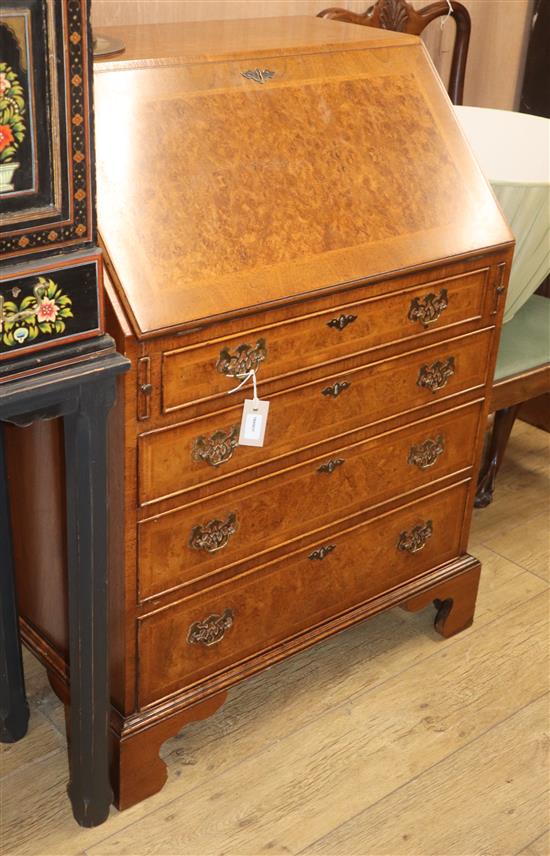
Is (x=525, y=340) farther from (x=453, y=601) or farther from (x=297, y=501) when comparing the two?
(x=297, y=501)

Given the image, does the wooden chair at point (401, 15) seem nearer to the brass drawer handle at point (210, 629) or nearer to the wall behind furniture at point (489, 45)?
the wall behind furniture at point (489, 45)

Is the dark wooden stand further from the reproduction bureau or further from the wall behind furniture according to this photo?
the wall behind furniture

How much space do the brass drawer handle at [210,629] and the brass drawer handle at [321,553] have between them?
0.21m

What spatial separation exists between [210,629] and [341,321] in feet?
2.04

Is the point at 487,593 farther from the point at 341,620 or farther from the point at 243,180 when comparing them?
the point at 243,180

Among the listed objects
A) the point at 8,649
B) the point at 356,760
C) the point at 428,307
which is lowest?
the point at 356,760

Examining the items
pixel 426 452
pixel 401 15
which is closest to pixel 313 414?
pixel 426 452

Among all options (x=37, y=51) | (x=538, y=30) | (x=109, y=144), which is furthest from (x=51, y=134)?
(x=538, y=30)

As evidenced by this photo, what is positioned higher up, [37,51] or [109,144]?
[37,51]

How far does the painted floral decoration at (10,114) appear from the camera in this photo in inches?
47.7

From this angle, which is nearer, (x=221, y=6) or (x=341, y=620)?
(x=341, y=620)

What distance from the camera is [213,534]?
1871 mm

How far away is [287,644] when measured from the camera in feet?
7.04

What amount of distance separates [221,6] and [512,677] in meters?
1.70
